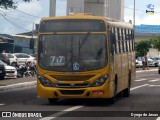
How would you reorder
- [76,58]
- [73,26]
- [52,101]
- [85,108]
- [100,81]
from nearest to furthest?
[85,108]
[100,81]
[76,58]
[73,26]
[52,101]

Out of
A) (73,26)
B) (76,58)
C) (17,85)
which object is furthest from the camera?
(17,85)

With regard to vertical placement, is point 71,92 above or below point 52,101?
above

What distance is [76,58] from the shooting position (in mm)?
19750

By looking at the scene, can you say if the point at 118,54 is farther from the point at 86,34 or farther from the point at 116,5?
→ the point at 116,5

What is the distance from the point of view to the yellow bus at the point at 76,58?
1952 centimetres

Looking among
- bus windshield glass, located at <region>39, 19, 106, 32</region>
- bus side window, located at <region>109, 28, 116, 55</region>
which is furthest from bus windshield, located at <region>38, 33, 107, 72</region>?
bus side window, located at <region>109, 28, 116, 55</region>

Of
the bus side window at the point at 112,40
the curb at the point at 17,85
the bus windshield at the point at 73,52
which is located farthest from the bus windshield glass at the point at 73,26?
the curb at the point at 17,85

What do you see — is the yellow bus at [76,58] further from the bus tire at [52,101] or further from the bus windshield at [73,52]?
the bus tire at [52,101]

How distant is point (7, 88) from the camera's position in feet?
97.4

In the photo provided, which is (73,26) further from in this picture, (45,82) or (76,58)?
(45,82)

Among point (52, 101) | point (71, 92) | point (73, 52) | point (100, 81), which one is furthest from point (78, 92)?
point (52, 101)

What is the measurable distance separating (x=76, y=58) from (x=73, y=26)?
3.72ft

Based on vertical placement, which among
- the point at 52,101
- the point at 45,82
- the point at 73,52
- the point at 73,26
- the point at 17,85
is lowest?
the point at 17,85

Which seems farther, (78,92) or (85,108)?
(78,92)
